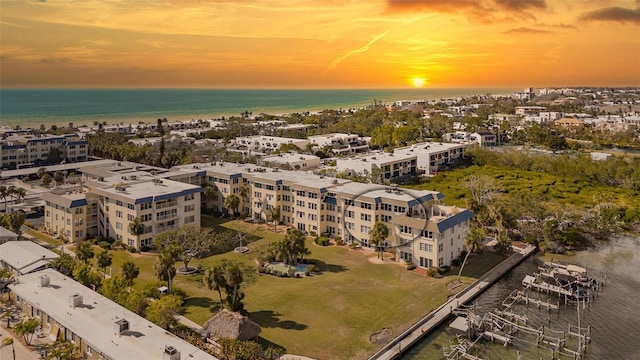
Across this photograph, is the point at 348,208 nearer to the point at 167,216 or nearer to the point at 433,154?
the point at 167,216

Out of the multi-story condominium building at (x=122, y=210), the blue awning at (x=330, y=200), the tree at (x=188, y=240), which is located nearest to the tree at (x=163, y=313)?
the tree at (x=188, y=240)

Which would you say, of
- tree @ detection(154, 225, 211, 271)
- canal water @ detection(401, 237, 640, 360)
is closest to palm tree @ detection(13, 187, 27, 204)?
tree @ detection(154, 225, 211, 271)

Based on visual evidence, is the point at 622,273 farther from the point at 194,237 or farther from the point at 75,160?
the point at 75,160

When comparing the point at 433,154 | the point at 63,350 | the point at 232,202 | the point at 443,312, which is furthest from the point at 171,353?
the point at 433,154

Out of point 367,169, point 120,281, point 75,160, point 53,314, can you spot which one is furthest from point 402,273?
point 75,160

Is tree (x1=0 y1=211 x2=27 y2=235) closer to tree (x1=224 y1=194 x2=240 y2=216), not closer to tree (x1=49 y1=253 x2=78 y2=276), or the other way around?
tree (x1=49 y1=253 x2=78 y2=276)

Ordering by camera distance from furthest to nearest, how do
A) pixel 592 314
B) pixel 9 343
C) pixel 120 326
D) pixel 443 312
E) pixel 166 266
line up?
pixel 592 314, pixel 166 266, pixel 443 312, pixel 9 343, pixel 120 326
